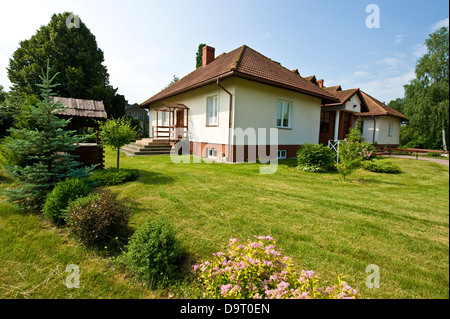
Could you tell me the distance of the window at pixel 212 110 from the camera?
11188 mm

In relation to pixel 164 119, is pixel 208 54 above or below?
above

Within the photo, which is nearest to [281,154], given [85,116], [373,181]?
[373,181]

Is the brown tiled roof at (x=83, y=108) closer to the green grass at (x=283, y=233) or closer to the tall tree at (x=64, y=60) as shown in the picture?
the green grass at (x=283, y=233)

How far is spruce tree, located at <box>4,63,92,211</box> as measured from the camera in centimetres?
426

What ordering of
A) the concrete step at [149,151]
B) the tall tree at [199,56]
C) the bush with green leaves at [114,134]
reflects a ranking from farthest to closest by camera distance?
1. the tall tree at [199,56]
2. the concrete step at [149,151]
3. the bush with green leaves at [114,134]

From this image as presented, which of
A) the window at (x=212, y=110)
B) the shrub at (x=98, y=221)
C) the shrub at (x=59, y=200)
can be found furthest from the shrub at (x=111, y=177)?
the window at (x=212, y=110)

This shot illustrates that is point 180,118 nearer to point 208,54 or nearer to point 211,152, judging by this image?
point 211,152

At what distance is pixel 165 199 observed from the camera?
4742 mm

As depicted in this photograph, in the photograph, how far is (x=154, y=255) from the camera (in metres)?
2.43

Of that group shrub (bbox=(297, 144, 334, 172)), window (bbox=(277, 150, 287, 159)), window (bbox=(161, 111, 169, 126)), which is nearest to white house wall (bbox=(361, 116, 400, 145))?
window (bbox=(277, 150, 287, 159))

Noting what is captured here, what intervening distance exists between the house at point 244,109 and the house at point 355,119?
2.64 m

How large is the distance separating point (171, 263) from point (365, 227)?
10.1 feet

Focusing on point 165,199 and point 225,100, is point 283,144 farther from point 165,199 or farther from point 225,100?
point 165,199

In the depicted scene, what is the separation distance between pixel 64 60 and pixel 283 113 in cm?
2511
